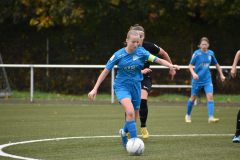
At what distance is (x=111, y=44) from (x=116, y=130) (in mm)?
16196

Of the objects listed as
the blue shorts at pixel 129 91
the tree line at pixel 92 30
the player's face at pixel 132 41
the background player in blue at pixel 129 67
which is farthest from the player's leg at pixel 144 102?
the tree line at pixel 92 30

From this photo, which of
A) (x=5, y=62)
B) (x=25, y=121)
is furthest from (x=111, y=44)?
(x=25, y=121)

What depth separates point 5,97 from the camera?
1143 inches

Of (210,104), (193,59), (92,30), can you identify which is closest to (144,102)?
(210,104)

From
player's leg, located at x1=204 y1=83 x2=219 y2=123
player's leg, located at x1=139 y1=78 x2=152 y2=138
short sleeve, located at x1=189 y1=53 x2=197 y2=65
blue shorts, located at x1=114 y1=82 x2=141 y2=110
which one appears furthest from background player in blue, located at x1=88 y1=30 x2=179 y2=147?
short sleeve, located at x1=189 y1=53 x2=197 y2=65

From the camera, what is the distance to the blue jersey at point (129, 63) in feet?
40.0

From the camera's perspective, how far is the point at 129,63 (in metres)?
12.2

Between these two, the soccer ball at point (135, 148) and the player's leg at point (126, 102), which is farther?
the player's leg at point (126, 102)

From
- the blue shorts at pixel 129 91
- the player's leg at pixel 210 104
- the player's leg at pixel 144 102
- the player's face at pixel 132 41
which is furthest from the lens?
the player's leg at pixel 210 104

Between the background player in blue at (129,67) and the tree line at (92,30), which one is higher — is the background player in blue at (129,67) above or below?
above

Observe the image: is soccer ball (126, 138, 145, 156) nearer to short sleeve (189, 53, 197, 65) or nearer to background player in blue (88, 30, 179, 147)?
background player in blue (88, 30, 179, 147)

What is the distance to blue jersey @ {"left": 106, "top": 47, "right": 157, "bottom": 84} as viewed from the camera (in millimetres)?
12188

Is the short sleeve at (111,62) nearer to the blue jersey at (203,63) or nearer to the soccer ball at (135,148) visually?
the soccer ball at (135,148)

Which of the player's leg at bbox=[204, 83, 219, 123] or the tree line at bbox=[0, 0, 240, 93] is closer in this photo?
the player's leg at bbox=[204, 83, 219, 123]
